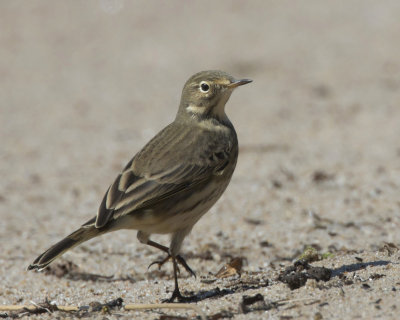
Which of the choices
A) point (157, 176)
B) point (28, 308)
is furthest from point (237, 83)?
point (28, 308)

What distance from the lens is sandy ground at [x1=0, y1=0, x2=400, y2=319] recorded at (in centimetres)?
530

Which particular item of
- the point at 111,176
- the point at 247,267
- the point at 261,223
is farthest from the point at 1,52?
the point at 247,267

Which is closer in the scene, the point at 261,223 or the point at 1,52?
the point at 261,223

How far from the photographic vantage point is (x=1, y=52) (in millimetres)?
14414

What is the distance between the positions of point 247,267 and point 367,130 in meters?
4.70

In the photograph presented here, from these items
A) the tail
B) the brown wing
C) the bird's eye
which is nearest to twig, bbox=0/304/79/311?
the tail

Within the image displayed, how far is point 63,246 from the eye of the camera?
471 cm

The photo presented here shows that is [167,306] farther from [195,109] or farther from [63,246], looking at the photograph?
[195,109]

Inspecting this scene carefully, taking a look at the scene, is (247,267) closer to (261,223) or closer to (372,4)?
(261,223)

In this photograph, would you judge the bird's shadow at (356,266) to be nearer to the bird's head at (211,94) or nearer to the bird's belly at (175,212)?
the bird's belly at (175,212)

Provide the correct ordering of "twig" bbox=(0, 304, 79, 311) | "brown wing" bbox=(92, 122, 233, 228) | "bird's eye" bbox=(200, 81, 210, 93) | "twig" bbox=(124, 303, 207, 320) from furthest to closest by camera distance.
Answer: "bird's eye" bbox=(200, 81, 210, 93) < "brown wing" bbox=(92, 122, 233, 228) < "twig" bbox=(0, 304, 79, 311) < "twig" bbox=(124, 303, 207, 320)

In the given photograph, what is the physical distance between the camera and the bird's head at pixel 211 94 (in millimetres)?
5844

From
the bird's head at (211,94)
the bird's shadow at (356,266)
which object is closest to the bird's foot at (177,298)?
the bird's shadow at (356,266)

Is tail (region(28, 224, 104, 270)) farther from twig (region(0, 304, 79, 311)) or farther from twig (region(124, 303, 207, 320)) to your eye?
twig (region(124, 303, 207, 320))
